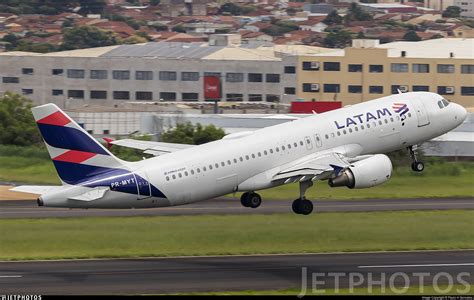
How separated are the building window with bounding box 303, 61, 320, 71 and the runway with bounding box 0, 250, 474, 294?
12661cm

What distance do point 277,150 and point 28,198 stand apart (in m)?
26.0

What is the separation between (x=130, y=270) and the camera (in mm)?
56250

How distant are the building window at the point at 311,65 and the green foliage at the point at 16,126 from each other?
222 ft

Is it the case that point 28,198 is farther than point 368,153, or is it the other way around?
point 28,198

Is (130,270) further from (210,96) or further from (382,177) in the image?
(210,96)

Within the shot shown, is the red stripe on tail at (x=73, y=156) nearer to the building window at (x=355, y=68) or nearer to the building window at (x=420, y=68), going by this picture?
the building window at (x=420, y=68)

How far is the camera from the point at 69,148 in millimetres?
61469

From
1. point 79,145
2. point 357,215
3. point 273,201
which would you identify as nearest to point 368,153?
point 357,215

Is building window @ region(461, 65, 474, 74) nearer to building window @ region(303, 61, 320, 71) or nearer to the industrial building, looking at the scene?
the industrial building

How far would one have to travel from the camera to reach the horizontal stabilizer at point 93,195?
62.0m

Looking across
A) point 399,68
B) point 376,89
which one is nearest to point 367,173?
point 399,68

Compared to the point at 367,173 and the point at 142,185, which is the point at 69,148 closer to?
the point at 142,185

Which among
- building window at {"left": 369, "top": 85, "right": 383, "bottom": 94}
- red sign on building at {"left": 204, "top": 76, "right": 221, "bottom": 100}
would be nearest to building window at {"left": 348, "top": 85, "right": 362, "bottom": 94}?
building window at {"left": 369, "top": 85, "right": 383, "bottom": 94}

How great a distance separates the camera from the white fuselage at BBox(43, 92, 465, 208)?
6612 centimetres
